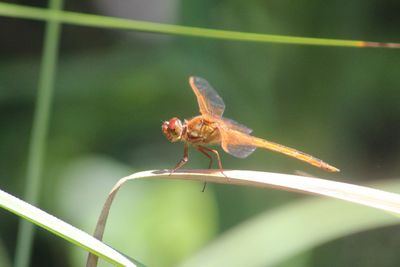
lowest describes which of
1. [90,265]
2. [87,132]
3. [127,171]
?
[90,265]

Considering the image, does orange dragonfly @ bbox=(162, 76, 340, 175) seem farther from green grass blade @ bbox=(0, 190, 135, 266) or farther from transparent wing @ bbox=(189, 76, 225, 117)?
green grass blade @ bbox=(0, 190, 135, 266)

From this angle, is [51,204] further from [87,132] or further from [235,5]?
[235,5]

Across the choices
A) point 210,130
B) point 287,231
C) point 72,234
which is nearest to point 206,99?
point 210,130

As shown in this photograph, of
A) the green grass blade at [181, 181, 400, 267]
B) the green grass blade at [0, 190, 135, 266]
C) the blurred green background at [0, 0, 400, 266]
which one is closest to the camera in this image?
the green grass blade at [0, 190, 135, 266]

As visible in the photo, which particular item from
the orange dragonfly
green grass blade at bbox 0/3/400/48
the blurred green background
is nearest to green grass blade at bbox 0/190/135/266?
green grass blade at bbox 0/3/400/48

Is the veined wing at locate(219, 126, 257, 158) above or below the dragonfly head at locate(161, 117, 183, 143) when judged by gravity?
below

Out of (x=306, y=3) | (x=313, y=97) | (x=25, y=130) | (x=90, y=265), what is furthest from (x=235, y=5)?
(x=90, y=265)
